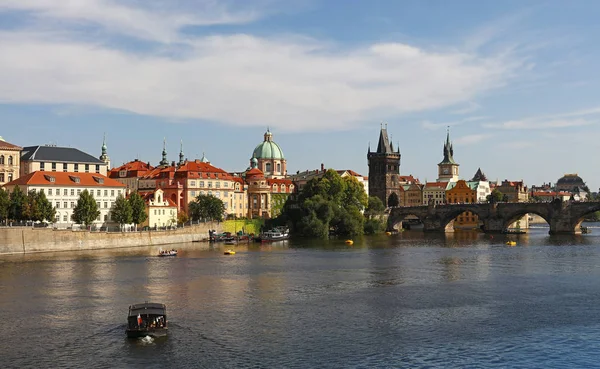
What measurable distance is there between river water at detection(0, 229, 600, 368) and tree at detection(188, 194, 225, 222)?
141 ft

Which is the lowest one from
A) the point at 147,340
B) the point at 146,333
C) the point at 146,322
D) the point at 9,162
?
the point at 147,340

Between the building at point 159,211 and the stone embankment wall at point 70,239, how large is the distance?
38.9 ft

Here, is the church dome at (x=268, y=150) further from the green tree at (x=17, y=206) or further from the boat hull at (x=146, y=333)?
the boat hull at (x=146, y=333)

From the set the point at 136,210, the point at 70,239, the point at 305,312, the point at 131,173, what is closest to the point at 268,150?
the point at 131,173

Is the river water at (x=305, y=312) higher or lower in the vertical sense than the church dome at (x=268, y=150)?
lower

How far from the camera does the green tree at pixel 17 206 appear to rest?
92750mm

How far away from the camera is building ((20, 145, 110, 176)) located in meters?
119

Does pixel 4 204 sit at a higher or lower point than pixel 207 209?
higher

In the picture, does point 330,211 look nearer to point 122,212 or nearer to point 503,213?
point 122,212

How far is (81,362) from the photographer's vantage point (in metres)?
37.2

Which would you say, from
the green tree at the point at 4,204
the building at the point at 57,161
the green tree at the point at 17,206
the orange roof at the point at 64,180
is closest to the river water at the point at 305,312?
the green tree at the point at 4,204

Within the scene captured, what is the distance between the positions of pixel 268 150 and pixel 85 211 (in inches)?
3827

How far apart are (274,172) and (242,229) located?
63192 mm

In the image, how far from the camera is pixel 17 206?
306 feet
